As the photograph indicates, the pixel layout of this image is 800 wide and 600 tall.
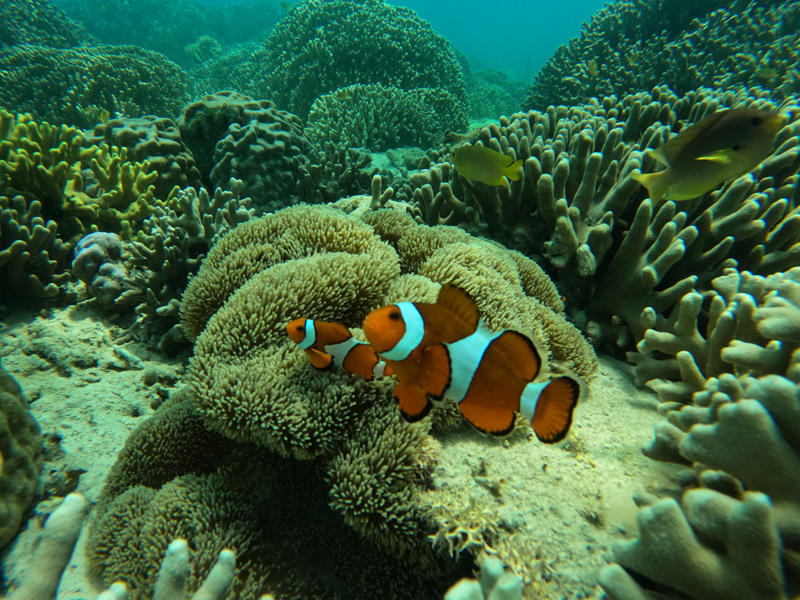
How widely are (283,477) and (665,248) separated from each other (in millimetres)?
2977

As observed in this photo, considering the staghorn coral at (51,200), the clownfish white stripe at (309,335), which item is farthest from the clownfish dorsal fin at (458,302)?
the staghorn coral at (51,200)

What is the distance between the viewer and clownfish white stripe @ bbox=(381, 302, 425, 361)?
1.25 meters

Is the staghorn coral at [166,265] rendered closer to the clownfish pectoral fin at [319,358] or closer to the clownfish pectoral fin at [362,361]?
the clownfish pectoral fin at [319,358]

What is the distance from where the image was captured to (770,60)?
711 cm

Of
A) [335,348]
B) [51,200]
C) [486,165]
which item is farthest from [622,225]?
[51,200]

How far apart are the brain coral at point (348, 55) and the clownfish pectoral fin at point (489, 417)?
9882mm

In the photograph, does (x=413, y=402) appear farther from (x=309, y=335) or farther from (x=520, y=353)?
(x=309, y=335)

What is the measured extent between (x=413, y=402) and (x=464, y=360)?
25cm

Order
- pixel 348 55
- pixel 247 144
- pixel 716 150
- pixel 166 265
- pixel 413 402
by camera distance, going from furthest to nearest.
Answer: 1. pixel 348 55
2. pixel 247 144
3. pixel 166 265
4. pixel 716 150
5. pixel 413 402

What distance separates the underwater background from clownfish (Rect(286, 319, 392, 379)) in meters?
0.04

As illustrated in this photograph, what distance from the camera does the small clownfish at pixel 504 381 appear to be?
1261mm

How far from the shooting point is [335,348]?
1.71 meters

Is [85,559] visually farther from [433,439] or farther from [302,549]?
[433,439]

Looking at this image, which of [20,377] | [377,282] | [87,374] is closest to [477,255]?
[377,282]
